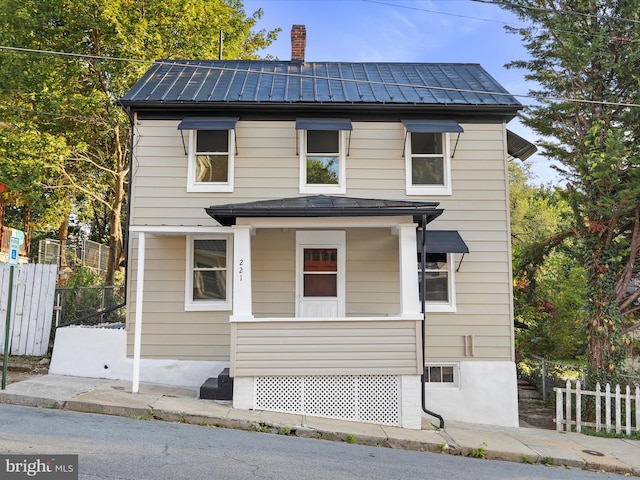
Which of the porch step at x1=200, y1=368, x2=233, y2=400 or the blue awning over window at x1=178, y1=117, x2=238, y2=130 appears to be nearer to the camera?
the porch step at x1=200, y1=368, x2=233, y2=400

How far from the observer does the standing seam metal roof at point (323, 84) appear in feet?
36.1

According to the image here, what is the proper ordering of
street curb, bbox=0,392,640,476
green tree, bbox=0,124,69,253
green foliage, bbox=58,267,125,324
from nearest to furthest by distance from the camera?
street curb, bbox=0,392,640,476, green foliage, bbox=58,267,125,324, green tree, bbox=0,124,69,253

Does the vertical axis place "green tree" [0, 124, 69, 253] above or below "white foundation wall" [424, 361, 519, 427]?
above

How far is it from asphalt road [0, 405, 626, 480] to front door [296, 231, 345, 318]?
348cm

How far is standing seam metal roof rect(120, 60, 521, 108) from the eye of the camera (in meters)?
11.0

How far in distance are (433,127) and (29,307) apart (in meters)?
9.60

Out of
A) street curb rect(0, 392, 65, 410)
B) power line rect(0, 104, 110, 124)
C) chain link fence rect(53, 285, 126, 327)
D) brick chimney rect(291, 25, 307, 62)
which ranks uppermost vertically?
brick chimney rect(291, 25, 307, 62)

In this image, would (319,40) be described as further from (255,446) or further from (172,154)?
(255,446)

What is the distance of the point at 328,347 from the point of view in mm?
9000

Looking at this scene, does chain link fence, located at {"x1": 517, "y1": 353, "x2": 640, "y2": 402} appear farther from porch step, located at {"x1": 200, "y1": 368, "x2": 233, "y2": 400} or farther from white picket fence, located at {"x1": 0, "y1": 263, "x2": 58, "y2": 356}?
white picket fence, located at {"x1": 0, "y1": 263, "x2": 58, "y2": 356}

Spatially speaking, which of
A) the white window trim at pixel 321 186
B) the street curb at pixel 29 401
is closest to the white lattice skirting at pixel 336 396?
the street curb at pixel 29 401

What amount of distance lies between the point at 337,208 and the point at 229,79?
539cm

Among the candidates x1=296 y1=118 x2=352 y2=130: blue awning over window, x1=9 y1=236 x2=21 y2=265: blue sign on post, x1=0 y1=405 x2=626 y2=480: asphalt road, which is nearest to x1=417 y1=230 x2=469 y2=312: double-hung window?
x1=296 y1=118 x2=352 y2=130: blue awning over window

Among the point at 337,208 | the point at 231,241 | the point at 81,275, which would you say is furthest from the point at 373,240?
the point at 81,275
